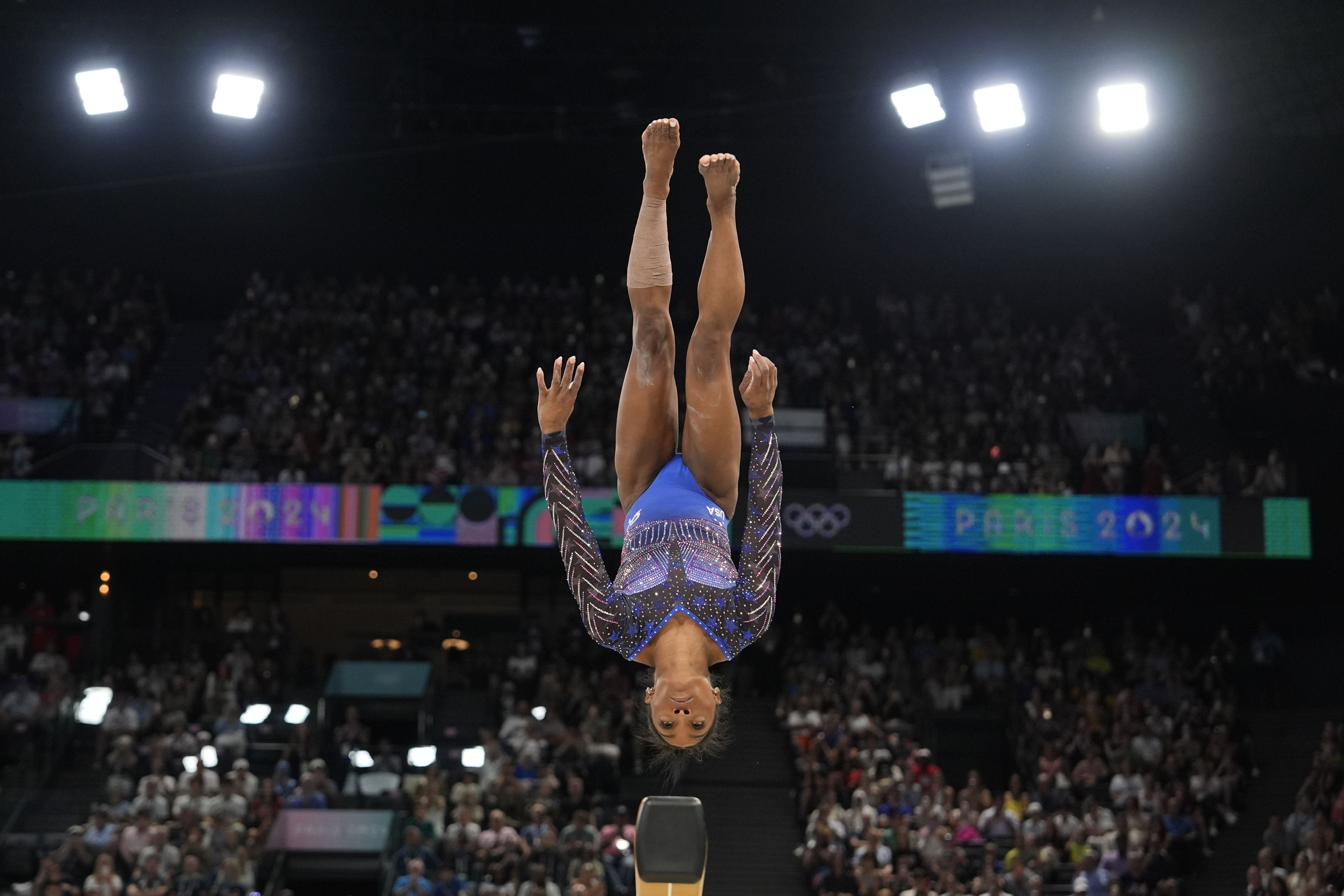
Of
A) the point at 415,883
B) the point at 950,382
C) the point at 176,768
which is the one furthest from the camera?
the point at 950,382

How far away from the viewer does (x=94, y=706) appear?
51.6 feet

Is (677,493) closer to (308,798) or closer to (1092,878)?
(1092,878)

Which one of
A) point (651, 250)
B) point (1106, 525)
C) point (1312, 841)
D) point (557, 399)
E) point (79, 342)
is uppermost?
point (79, 342)

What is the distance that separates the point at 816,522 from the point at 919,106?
17.2ft

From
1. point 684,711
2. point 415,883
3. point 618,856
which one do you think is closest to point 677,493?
point 684,711

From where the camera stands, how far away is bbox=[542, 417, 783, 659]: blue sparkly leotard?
18.1 feet

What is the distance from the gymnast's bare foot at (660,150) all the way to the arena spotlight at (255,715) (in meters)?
11.2

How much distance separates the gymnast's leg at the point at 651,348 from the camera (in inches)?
237

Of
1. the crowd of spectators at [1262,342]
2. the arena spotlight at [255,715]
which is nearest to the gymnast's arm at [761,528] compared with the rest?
the arena spotlight at [255,715]

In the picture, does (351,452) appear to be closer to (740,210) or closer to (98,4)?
(98,4)

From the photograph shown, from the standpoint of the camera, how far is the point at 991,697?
56.2 ft

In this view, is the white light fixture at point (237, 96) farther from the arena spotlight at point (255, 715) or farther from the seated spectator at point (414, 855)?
the seated spectator at point (414, 855)

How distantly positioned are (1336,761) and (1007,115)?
25.2 feet

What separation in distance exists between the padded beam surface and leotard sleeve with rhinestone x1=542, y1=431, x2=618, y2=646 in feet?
4.14
